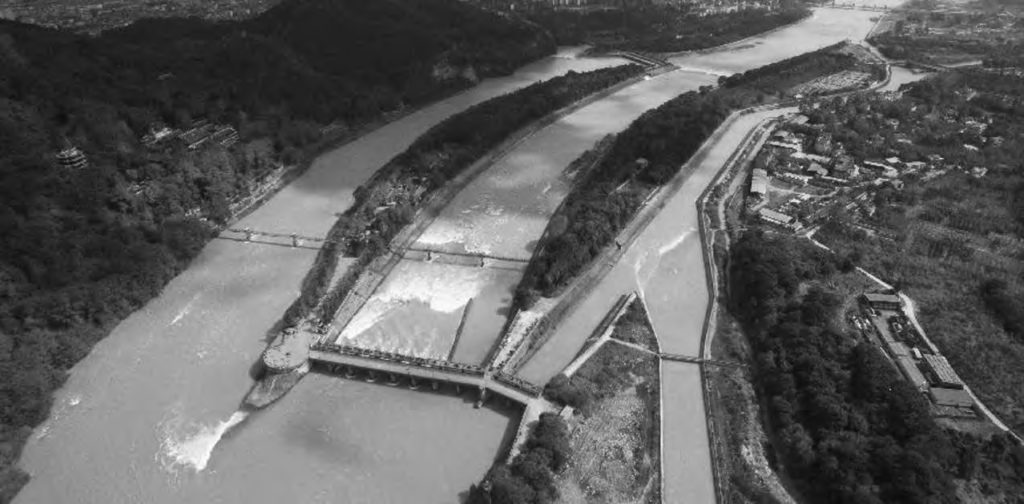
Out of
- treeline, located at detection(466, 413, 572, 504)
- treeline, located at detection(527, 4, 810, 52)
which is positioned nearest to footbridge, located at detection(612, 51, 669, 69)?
treeline, located at detection(527, 4, 810, 52)

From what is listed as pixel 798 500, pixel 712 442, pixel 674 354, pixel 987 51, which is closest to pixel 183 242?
pixel 674 354

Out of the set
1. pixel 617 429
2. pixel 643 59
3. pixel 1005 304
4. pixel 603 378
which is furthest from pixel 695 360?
pixel 643 59

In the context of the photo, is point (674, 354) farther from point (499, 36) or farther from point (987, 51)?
point (987, 51)

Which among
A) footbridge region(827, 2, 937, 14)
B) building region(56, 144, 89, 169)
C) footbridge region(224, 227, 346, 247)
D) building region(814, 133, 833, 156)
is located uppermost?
building region(56, 144, 89, 169)

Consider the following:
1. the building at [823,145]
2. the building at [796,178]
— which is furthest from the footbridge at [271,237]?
the building at [823,145]

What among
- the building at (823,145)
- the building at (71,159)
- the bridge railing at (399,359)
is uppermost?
the building at (71,159)

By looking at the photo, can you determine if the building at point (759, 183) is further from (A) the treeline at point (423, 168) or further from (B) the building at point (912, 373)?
(A) the treeline at point (423, 168)

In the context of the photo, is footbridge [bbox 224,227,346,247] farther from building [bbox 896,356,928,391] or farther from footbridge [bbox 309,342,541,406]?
building [bbox 896,356,928,391]
